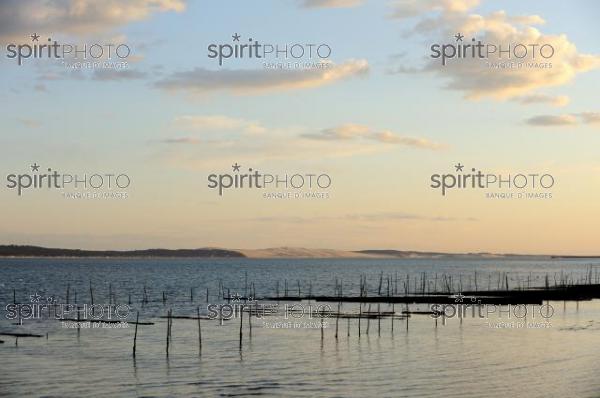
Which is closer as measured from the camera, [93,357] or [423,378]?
[423,378]

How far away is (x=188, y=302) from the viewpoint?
4003 inches

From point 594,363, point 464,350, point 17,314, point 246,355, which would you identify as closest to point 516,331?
point 464,350

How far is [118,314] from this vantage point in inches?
3223

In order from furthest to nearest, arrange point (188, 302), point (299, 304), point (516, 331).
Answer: point (188, 302)
point (299, 304)
point (516, 331)

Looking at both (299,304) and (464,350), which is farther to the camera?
(299,304)

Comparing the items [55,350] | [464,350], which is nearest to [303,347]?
[464,350]

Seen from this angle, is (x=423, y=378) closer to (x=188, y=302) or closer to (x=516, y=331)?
→ (x=516, y=331)

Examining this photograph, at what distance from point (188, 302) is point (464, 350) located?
54.0m

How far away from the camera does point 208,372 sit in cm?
4469

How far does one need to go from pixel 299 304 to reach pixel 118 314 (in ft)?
68.4

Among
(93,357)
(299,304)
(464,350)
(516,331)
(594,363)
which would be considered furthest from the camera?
(299,304)

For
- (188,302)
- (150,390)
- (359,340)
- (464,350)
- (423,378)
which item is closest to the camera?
(150,390)

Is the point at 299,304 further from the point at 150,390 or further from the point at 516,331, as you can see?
the point at 150,390

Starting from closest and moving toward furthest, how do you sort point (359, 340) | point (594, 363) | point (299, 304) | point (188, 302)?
point (594, 363)
point (359, 340)
point (299, 304)
point (188, 302)
